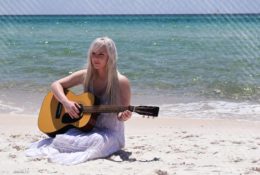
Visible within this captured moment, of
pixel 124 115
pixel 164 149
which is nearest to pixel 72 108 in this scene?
pixel 124 115

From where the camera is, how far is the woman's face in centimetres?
431

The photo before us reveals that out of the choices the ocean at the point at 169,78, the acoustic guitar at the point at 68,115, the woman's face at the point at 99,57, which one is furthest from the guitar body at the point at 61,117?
the ocean at the point at 169,78

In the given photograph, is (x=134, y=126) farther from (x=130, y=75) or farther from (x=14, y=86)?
(x=130, y=75)

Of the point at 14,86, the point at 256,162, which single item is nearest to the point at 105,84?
the point at 256,162

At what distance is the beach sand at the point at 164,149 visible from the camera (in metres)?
3.99

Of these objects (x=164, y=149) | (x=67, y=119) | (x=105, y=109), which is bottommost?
(x=164, y=149)

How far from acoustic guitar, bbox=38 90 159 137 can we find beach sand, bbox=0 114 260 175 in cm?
33

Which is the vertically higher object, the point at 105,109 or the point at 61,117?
the point at 105,109

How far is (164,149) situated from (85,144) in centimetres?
82

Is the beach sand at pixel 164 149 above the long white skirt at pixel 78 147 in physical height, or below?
below

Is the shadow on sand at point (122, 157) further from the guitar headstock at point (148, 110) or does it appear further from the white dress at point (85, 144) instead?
the guitar headstock at point (148, 110)

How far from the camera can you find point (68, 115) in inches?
175

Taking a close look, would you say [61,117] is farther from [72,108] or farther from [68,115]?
[72,108]

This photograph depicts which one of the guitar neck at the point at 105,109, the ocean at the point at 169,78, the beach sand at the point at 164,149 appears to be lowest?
the ocean at the point at 169,78
